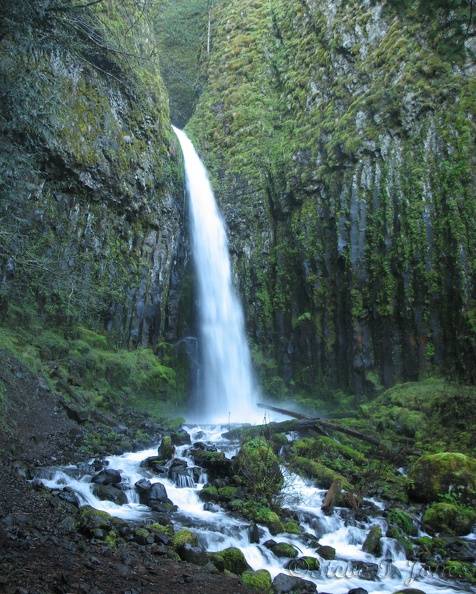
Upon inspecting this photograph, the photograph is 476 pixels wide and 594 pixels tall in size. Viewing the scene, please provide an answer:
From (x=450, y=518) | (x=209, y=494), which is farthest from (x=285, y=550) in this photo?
(x=450, y=518)

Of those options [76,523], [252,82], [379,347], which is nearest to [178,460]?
[76,523]

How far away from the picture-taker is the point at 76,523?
5.33 meters

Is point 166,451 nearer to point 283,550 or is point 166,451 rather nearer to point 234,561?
point 283,550

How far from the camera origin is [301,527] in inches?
281

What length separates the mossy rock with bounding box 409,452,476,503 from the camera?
7871 mm

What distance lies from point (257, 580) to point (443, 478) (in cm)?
475

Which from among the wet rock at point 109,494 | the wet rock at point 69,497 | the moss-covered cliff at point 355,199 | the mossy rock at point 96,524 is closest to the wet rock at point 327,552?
the mossy rock at point 96,524

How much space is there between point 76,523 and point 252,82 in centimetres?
2576

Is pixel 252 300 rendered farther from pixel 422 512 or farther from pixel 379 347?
pixel 422 512

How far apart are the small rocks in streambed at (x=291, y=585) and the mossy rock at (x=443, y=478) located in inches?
149

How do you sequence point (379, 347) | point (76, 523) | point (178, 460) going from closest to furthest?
1. point (76, 523)
2. point (178, 460)
3. point (379, 347)

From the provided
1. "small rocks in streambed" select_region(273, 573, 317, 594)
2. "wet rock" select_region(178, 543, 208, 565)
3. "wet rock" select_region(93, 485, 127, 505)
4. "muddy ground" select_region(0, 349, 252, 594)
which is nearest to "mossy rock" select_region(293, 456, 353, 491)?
"small rocks in streambed" select_region(273, 573, 317, 594)

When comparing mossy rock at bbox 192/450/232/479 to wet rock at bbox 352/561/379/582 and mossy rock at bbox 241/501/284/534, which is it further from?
wet rock at bbox 352/561/379/582

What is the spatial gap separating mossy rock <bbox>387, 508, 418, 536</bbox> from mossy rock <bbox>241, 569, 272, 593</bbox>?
306 cm
